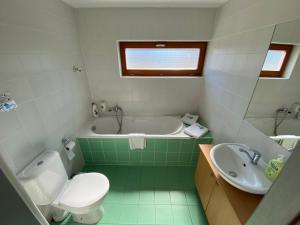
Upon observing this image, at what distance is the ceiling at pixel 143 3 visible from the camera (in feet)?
5.55

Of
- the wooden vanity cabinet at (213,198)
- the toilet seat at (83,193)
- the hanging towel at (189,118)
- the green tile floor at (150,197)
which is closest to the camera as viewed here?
the wooden vanity cabinet at (213,198)

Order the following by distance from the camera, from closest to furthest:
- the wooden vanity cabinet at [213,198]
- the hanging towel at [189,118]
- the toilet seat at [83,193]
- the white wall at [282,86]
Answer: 1. the white wall at [282,86]
2. the wooden vanity cabinet at [213,198]
3. the toilet seat at [83,193]
4. the hanging towel at [189,118]

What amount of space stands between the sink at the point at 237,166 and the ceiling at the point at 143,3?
1.71 meters

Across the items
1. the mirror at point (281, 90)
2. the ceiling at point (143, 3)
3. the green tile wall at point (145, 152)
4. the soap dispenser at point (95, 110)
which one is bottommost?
the green tile wall at point (145, 152)

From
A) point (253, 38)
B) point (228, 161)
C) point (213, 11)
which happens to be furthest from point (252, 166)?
point (213, 11)

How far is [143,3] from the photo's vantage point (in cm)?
176

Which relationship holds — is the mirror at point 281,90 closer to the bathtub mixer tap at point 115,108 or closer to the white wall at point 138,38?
the white wall at point 138,38

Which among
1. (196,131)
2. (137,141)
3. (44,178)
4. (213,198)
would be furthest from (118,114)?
(213,198)

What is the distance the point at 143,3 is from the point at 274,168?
2.14 m

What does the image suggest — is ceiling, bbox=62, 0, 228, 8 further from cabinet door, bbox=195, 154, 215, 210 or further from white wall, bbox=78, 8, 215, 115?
cabinet door, bbox=195, 154, 215, 210

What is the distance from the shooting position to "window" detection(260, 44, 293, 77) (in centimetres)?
96

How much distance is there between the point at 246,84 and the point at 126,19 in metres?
1.71

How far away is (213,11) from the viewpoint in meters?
1.88

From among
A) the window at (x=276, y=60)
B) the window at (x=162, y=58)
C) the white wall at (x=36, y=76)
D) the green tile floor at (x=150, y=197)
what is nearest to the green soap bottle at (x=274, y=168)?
the window at (x=276, y=60)
